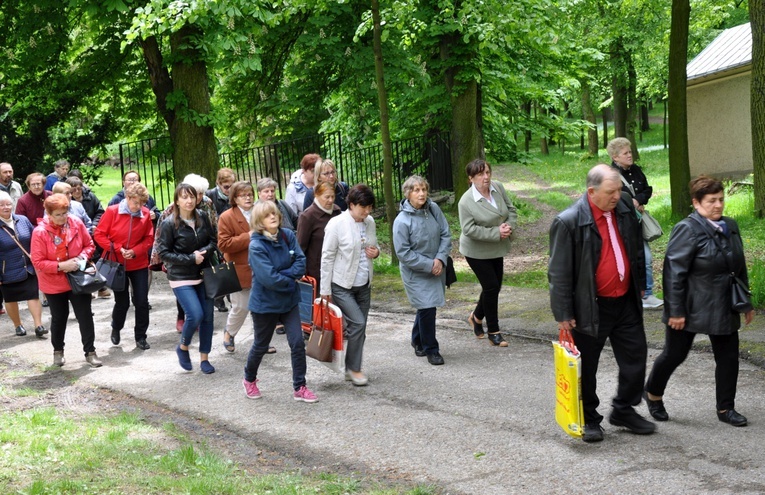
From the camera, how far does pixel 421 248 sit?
27.8 ft

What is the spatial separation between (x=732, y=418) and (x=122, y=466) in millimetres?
4144

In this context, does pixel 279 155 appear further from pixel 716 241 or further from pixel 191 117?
pixel 716 241

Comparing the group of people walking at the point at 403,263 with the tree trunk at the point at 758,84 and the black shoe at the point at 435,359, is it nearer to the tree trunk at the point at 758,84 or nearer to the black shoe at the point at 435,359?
the black shoe at the point at 435,359

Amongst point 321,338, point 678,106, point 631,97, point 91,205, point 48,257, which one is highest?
point 631,97

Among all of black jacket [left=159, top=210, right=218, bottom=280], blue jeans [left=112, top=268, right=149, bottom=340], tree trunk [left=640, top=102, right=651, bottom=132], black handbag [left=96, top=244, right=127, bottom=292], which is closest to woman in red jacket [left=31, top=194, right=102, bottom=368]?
black handbag [left=96, top=244, right=127, bottom=292]

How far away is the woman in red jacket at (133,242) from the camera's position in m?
9.98

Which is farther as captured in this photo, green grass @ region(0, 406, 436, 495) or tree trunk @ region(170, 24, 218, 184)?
tree trunk @ region(170, 24, 218, 184)

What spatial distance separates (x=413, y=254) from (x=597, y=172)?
2711 mm

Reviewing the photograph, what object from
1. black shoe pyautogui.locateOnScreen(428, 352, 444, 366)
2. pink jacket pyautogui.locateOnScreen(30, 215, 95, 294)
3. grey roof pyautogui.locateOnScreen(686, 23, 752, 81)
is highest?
grey roof pyautogui.locateOnScreen(686, 23, 752, 81)

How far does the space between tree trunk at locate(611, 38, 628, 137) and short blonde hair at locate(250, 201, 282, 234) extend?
1251 inches

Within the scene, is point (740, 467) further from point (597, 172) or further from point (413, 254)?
point (413, 254)

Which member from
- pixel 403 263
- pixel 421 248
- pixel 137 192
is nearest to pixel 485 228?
pixel 421 248

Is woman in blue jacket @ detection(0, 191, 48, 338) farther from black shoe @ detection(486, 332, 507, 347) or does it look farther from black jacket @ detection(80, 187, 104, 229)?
black shoe @ detection(486, 332, 507, 347)

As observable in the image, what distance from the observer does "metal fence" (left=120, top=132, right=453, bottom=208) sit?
59.5 feet
